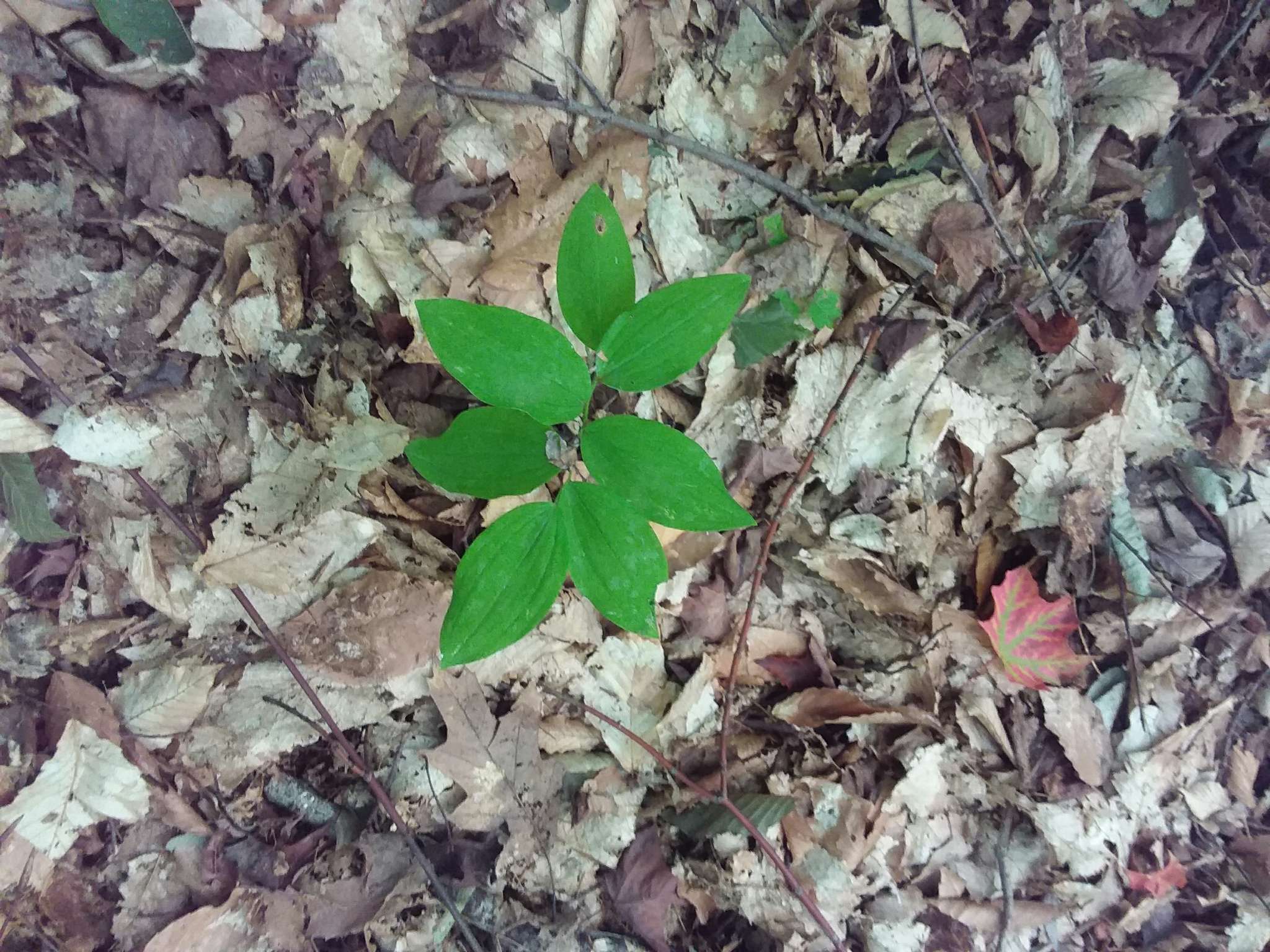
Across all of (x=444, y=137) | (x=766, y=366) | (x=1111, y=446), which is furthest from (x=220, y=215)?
(x=1111, y=446)

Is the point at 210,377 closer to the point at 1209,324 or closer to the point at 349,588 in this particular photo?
the point at 349,588

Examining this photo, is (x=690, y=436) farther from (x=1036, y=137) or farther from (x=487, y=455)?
(x=1036, y=137)

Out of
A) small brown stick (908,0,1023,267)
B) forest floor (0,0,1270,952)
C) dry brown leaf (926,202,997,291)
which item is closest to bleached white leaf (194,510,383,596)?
forest floor (0,0,1270,952)

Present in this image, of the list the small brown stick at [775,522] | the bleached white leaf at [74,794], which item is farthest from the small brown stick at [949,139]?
the bleached white leaf at [74,794]

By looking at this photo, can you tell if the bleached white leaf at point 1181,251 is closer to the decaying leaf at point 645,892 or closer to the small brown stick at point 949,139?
the small brown stick at point 949,139

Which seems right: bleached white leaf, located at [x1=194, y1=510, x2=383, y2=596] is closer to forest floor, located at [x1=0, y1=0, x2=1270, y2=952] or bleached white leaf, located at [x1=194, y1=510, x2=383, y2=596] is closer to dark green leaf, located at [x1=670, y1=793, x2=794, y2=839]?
forest floor, located at [x1=0, y1=0, x2=1270, y2=952]
